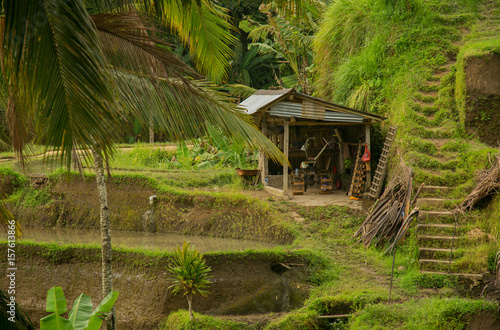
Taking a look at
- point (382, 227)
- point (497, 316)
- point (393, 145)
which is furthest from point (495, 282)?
point (393, 145)

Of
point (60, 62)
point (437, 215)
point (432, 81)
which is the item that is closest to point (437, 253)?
point (437, 215)

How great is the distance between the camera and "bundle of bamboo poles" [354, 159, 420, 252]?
29.2 ft

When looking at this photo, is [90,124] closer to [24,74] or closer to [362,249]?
[24,74]

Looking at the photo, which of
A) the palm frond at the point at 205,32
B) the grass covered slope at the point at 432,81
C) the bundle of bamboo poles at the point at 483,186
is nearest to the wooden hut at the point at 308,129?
the grass covered slope at the point at 432,81

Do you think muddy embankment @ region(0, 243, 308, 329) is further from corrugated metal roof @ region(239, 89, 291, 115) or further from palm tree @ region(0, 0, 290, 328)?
corrugated metal roof @ region(239, 89, 291, 115)

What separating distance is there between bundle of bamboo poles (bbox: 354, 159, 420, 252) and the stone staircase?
0.31 metres

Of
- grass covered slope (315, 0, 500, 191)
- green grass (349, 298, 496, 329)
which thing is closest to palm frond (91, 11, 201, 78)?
green grass (349, 298, 496, 329)

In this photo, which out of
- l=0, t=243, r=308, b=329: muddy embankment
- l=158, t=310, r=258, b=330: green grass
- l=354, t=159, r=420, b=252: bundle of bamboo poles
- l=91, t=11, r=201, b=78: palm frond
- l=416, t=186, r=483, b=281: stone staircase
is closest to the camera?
l=91, t=11, r=201, b=78: palm frond

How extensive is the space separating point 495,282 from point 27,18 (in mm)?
7142

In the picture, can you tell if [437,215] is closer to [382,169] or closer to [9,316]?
[382,169]

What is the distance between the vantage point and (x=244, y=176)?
1402cm

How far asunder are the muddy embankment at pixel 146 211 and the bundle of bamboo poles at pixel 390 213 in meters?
1.88

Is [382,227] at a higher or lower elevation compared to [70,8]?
lower

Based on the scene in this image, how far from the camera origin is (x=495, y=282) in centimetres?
674
